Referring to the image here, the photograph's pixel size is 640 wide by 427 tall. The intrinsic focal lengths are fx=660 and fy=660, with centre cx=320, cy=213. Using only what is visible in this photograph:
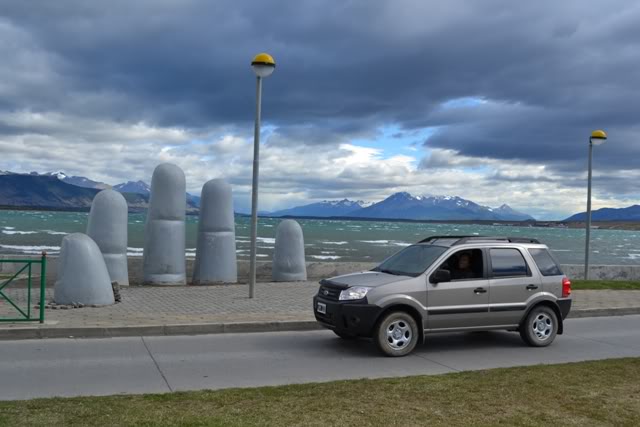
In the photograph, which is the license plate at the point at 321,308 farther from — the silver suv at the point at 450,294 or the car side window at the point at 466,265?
the car side window at the point at 466,265

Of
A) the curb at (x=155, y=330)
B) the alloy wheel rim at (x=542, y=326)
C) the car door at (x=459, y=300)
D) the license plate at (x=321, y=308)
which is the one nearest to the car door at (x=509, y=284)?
the car door at (x=459, y=300)

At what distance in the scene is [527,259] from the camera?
10.2 m

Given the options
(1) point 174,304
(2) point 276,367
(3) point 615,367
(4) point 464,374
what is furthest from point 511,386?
(1) point 174,304

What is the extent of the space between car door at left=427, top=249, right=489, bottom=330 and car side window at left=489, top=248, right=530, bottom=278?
202 mm

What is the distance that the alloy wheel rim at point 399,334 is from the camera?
9.03m

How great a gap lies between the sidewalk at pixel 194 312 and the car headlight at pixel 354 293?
2309 millimetres

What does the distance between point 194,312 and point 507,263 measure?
5543 mm

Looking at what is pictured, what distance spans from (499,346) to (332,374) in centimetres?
348

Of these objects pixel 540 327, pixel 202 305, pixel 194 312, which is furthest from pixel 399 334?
pixel 202 305

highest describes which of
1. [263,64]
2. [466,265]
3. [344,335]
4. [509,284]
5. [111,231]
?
[263,64]

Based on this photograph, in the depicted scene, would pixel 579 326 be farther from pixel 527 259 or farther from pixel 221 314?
pixel 221 314

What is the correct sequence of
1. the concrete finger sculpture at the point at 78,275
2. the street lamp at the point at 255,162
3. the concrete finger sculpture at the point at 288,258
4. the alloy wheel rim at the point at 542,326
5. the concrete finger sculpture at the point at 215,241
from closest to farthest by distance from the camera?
1. the alloy wheel rim at the point at 542,326
2. the concrete finger sculpture at the point at 78,275
3. the street lamp at the point at 255,162
4. the concrete finger sculpture at the point at 215,241
5. the concrete finger sculpture at the point at 288,258

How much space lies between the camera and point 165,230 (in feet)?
54.3

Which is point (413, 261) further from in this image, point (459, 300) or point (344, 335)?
point (344, 335)
